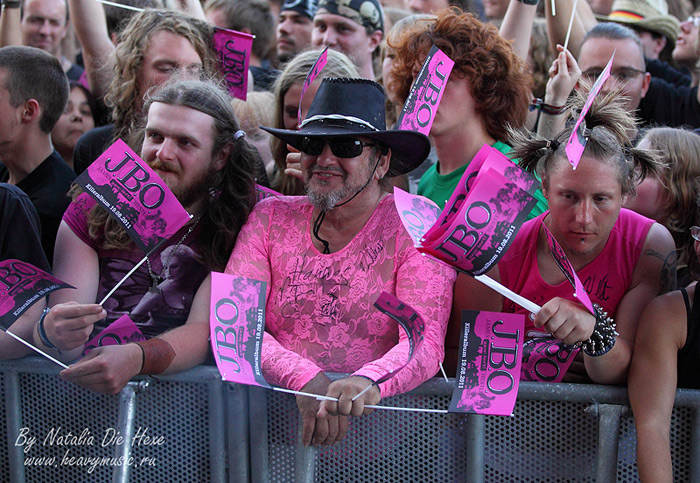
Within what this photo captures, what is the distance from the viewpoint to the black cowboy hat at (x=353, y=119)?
2832mm

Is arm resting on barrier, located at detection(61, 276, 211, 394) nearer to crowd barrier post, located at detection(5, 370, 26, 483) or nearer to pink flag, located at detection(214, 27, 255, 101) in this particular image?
crowd barrier post, located at detection(5, 370, 26, 483)

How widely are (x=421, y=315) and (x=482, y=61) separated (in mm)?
1523

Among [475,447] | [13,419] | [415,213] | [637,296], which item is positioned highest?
[415,213]

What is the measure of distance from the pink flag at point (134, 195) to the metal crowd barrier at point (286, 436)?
543 millimetres

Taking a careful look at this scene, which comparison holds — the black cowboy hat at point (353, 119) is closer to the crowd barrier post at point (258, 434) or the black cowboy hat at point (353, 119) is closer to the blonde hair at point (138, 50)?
the crowd barrier post at point (258, 434)

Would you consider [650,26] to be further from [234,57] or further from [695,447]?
[695,447]

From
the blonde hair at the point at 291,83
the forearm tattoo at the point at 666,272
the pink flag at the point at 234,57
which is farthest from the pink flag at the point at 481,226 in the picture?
the pink flag at the point at 234,57

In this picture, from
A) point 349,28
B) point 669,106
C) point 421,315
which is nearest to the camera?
point 421,315

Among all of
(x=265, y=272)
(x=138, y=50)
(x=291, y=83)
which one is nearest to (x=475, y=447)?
(x=265, y=272)

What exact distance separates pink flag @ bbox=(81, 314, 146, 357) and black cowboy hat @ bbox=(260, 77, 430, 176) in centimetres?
86

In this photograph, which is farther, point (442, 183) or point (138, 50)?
point (138, 50)

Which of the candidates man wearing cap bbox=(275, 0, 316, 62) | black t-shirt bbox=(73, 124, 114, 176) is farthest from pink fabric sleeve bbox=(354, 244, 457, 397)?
man wearing cap bbox=(275, 0, 316, 62)

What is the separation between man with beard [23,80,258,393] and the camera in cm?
297

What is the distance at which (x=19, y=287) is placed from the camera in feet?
8.73
